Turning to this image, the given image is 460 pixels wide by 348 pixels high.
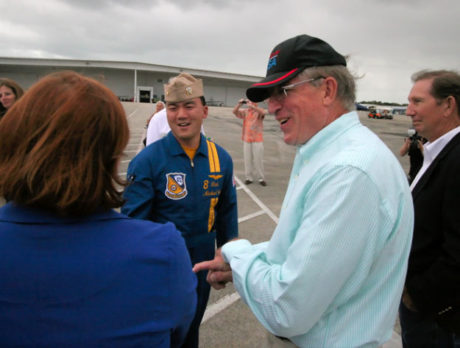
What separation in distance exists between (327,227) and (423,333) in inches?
53.7

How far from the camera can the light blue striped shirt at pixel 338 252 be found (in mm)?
962

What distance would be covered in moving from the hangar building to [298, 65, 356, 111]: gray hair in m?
51.6

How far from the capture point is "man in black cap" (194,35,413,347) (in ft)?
3.17

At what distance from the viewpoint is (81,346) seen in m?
0.82

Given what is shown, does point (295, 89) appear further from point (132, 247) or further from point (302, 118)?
point (132, 247)

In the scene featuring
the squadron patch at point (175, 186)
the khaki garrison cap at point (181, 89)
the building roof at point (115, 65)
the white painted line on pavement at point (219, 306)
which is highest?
the building roof at point (115, 65)

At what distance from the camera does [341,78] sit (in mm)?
1254

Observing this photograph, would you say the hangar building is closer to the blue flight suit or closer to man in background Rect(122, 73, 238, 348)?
man in background Rect(122, 73, 238, 348)

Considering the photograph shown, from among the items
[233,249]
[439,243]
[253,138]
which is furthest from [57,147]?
[253,138]

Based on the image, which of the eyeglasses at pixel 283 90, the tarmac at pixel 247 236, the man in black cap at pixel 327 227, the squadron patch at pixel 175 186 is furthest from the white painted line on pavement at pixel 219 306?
the eyeglasses at pixel 283 90

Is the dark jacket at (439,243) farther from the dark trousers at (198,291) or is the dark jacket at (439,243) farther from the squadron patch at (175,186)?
the squadron patch at (175,186)

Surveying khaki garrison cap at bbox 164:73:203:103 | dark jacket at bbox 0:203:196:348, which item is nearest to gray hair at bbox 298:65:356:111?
dark jacket at bbox 0:203:196:348

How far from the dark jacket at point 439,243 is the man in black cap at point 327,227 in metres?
0.56

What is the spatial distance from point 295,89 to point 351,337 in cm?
93
